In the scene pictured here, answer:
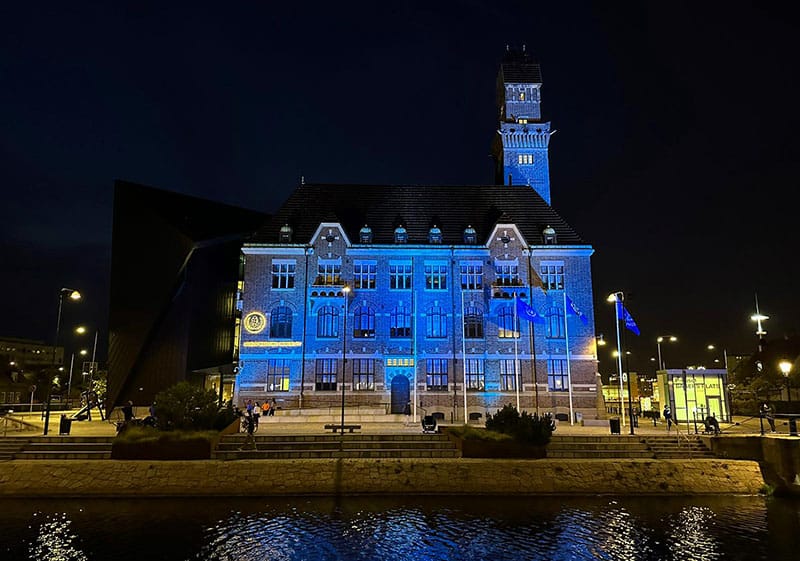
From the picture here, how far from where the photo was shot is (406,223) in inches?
2080

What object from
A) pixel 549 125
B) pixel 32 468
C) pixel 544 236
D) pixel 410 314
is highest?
pixel 549 125

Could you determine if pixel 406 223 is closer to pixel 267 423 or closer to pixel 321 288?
pixel 321 288

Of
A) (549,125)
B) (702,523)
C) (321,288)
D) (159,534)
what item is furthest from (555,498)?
(549,125)

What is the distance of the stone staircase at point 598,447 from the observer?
30342 mm

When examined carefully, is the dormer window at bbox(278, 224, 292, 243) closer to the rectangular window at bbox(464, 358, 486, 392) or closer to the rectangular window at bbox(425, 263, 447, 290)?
the rectangular window at bbox(425, 263, 447, 290)

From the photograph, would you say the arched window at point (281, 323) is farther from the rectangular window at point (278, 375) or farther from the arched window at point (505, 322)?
the arched window at point (505, 322)

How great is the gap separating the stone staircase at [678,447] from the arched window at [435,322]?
2037cm

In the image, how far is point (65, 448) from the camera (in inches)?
1177

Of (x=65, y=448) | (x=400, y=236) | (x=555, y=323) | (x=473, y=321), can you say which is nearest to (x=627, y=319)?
(x=555, y=323)

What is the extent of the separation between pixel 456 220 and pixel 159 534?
130ft

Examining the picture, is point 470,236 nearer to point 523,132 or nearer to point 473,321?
point 473,321

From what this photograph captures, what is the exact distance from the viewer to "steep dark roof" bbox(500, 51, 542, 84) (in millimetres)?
65125

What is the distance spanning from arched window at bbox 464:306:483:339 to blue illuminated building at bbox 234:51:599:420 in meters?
0.09

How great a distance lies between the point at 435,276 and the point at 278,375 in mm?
16918
